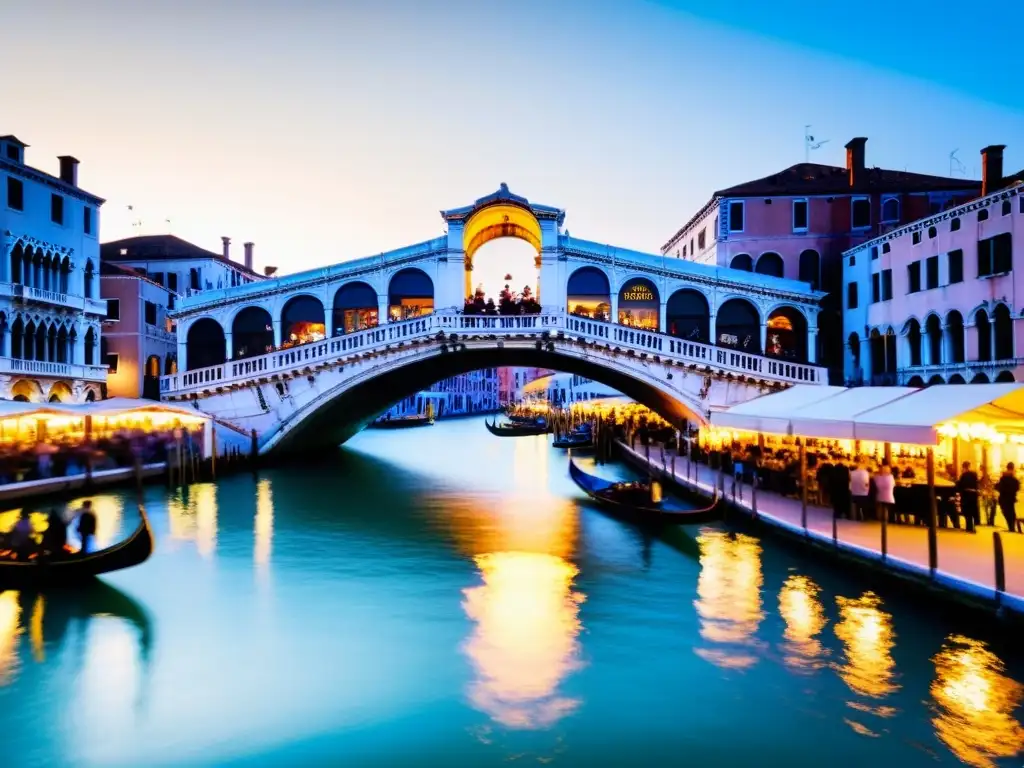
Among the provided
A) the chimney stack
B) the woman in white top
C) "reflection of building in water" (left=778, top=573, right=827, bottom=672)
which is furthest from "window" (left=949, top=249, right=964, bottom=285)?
"reflection of building in water" (left=778, top=573, right=827, bottom=672)

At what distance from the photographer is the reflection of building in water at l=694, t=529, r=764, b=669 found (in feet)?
22.2

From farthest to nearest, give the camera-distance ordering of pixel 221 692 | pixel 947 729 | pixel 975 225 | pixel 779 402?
pixel 975 225, pixel 779 402, pixel 221 692, pixel 947 729

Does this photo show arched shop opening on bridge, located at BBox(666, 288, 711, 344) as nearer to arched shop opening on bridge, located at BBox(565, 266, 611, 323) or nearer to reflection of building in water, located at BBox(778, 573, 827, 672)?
arched shop opening on bridge, located at BBox(565, 266, 611, 323)

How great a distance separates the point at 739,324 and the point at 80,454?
607 inches

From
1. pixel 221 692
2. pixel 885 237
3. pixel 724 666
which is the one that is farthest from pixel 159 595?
pixel 885 237

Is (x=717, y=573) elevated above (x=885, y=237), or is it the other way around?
(x=885, y=237)

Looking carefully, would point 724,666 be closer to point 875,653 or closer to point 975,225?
point 875,653

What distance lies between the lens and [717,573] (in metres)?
9.25

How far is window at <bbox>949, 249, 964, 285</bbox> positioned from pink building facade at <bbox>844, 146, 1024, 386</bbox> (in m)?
0.02

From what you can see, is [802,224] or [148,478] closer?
[148,478]

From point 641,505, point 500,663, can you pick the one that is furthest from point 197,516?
point 500,663

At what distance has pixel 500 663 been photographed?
6602 mm

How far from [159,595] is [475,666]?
14.0ft

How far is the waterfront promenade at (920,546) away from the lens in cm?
638
